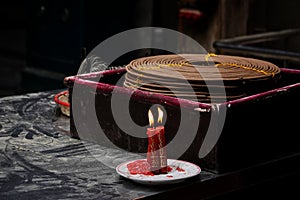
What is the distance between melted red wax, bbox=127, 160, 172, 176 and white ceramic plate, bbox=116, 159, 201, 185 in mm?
14

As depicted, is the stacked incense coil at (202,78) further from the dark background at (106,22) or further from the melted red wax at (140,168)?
the dark background at (106,22)

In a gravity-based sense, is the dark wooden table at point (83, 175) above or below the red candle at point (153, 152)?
below

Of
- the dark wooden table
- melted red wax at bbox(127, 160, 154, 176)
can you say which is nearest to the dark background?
the dark wooden table

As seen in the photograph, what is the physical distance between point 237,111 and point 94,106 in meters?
0.64

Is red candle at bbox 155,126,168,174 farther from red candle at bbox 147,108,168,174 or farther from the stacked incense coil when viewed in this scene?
the stacked incense coil

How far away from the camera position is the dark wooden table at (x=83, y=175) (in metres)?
2.16

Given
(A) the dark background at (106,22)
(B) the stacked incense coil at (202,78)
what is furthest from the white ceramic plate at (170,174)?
(A) the dark background at (106,22)

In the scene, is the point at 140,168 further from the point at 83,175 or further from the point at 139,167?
the point at 83,175

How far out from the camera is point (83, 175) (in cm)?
231

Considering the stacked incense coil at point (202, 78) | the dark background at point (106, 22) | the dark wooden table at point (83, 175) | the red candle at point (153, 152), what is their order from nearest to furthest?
1. the dark wooden table at point (83, 175)
2. the red candle at point (153, 152)
3. the stacked incense coil at point (202, 78)
4. the dark background at point (106, 22)

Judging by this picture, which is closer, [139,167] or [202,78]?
[139,167]

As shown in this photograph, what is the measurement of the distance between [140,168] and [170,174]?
119 mm

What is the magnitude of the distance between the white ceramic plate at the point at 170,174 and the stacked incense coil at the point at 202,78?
273 millimetres

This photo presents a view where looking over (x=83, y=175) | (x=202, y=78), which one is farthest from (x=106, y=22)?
(x=83, y=175)
